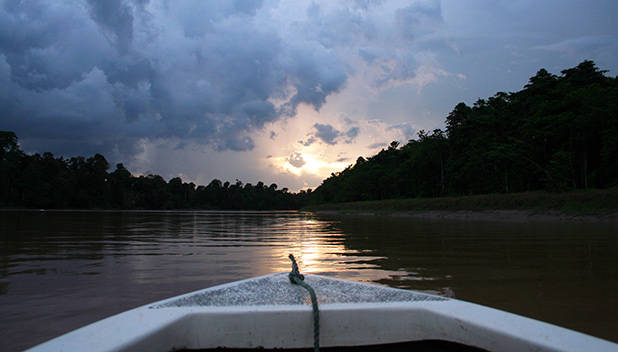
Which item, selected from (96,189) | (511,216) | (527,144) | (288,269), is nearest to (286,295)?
(288,269)

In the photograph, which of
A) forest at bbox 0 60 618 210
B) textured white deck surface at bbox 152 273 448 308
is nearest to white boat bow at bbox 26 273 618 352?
textured white deck surface at bbox 152 273 448 308

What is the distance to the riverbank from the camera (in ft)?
64.0

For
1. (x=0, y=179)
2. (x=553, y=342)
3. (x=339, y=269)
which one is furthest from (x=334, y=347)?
(x=0, y=179)

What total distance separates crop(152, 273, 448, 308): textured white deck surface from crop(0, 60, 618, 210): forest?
30567 millimetres

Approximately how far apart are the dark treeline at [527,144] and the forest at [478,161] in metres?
0.10

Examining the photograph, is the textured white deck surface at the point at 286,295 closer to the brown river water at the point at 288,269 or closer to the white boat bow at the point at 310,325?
the white boat bow at the point at 310,325

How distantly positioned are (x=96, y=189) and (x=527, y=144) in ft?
300

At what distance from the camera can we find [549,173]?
30359 millimetres

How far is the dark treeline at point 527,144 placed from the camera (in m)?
29.3

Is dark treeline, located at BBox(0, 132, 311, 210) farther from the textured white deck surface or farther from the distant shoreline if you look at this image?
the textured white deck surface

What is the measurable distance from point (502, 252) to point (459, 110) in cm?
4811

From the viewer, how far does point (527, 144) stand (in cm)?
3534

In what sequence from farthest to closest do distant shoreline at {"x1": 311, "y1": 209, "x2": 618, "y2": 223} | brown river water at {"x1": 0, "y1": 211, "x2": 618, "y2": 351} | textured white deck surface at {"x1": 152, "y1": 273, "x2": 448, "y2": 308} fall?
distant shoreline at {"x1": 311, "y1": 209, "x2": 618, "y2": 223} → brown river water at {"x1": 0, "y1": 211, "x2": 618, "y2": 351} → textured white deck surface at {"x1": 152, "y1": 273, "x2": 448, "y2": 308}

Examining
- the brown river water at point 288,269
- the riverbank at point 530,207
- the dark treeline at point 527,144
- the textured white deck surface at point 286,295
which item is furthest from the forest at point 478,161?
the textured white deck surface at point 286,295
